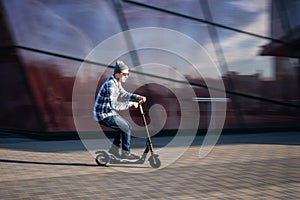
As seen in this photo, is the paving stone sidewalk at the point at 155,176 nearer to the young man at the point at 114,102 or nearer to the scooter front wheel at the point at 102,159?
the scooter front wheel at the point at 102,159

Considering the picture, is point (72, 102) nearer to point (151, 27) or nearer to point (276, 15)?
point (151, 27)

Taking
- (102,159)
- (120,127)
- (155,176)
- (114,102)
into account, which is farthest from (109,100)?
(155,176)

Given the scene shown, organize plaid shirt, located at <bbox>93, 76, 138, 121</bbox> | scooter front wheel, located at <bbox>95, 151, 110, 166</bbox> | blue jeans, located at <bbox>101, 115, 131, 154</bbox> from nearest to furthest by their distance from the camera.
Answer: plaid shirt, located at <bbox>93, 76, 138, 121</bbox> < blue jeans, located at <bbox>101, 115, 131, 154</bbox> < scooter front wheel, located at <bbox>95, 151, 110, 166</bbox>

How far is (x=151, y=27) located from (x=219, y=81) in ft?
8.39

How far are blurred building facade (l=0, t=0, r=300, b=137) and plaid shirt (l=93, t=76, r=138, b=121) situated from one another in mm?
4155

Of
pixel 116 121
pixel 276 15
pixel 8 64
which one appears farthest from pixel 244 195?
pixel 276 15

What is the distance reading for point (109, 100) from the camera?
274 inches

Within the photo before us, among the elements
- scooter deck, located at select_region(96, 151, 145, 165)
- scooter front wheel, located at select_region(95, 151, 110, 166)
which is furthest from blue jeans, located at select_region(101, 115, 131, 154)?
scooter front wheel, located at select_region(95, 151, 110, 166)

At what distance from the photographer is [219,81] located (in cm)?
1267

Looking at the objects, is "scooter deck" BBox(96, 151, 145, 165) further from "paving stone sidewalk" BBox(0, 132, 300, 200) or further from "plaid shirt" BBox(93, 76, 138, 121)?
"plaid shirt" BBox(93, 76, 138, 121)

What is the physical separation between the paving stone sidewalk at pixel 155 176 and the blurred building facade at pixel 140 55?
1.98 m

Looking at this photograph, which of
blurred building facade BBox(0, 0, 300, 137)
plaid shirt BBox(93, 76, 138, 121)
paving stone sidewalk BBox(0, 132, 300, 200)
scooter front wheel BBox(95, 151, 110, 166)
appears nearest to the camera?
paving stone sidewalk BBox(0, 132, 300, 200)

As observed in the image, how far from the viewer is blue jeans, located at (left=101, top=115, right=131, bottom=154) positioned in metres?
7.08

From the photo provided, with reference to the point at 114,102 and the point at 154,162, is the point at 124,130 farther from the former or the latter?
the point at 154,162
